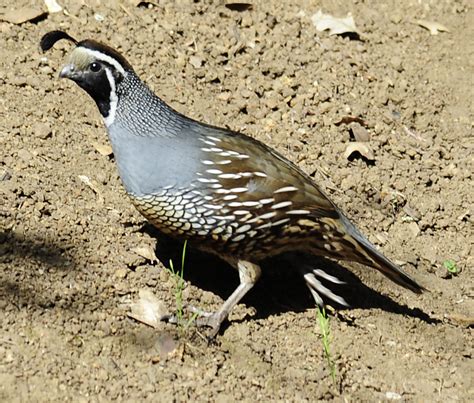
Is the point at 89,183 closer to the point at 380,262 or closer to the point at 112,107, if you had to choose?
the point at 112,107

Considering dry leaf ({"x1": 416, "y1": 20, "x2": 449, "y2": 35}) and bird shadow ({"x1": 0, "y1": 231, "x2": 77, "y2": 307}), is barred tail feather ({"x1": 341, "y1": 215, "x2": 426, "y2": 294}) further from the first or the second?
dry leaf ({"x1": 416, "y1": 20, "x2": 449, "y2": 35})

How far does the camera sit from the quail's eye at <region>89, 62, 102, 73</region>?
18.0 feet

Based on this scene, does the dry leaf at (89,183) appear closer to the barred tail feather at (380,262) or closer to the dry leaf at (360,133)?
the barred tail feather at (380,262)

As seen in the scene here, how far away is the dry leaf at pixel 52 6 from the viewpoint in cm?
699

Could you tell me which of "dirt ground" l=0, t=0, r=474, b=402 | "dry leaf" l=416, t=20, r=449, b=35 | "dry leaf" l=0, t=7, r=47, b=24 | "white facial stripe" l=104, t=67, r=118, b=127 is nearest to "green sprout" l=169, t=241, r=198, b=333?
"dirt ground" l=0, t=0, r=474, b=402

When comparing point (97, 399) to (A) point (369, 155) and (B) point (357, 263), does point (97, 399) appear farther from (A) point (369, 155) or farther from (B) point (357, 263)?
(A) point (369, 155)

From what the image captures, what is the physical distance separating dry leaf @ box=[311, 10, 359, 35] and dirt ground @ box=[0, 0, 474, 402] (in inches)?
2.1

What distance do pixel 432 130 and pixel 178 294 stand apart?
3018mm

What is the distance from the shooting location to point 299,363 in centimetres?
553

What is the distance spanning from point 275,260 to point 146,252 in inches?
39.7

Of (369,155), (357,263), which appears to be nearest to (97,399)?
(357,263)

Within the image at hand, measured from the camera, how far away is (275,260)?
6.42 metres

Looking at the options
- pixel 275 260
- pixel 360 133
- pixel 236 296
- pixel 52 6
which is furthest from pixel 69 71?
pixel 360 133

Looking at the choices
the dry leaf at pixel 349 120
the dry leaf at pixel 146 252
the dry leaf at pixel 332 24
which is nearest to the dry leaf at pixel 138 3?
the dry leaf at pixel 332 24
